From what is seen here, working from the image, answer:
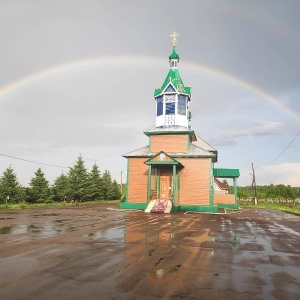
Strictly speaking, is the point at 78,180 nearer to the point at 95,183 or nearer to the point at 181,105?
the point at 95,183

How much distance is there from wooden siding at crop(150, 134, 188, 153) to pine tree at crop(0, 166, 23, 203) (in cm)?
2439

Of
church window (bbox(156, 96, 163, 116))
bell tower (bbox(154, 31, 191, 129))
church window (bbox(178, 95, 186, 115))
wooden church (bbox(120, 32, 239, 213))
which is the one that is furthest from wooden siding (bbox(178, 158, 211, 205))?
church window (bbox(156, 96, 163, 116))

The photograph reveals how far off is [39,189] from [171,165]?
1042 inches

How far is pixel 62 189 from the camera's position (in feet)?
168

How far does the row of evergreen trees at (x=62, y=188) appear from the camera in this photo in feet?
142

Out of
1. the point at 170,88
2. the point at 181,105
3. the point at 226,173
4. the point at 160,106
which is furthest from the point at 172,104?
the point at 226,173

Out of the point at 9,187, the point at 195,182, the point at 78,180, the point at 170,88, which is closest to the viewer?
the point at 195,182

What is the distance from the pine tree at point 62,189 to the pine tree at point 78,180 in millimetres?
819

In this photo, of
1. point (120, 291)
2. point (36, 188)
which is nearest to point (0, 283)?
point (120, 291)

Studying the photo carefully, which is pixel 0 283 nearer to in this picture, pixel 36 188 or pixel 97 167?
pixel 36 188

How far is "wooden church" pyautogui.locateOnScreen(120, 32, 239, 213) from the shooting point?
2698 centimetres

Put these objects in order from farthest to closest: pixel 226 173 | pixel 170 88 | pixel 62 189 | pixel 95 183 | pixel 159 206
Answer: pixel 95 183 → pixel 62 189 → pixel 226 173 → pixel 170 88 → pixel 159 206

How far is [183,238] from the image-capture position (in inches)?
429

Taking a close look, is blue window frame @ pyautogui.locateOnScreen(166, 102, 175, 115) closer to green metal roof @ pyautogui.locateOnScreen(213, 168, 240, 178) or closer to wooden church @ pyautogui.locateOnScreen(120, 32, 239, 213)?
wooden church @ pyautogui.locateOnScreen(120, 32, 239, 213)
